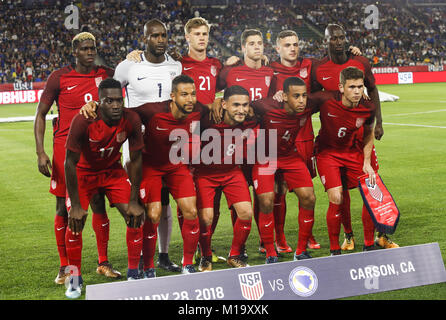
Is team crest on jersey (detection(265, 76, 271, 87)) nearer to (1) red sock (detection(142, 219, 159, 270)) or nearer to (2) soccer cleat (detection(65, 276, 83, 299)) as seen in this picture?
(1) red sock (detection(142, 219, 159, 270))

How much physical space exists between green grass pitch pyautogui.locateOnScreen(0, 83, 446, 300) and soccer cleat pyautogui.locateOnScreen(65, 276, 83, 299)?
0.15 m

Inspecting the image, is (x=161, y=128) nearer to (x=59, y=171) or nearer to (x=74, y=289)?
(x=59, y=171)

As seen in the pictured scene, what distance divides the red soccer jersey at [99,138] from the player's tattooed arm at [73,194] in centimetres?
9

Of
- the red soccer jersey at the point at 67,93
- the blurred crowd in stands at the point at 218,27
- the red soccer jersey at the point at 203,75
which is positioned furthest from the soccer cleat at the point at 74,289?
the blurred crowd in stands at the point at 218,27

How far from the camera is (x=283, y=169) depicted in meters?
5.96

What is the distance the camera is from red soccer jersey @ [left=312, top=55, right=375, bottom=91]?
6.35 meters

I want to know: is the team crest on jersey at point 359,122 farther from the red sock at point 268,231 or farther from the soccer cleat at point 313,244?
the soccer cleat at point 313,244

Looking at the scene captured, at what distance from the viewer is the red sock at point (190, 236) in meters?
5.45

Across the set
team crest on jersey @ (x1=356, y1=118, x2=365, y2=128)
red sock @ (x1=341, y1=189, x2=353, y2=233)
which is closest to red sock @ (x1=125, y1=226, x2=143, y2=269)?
red sock @ (x1=341, y1=189, x2=353, y2=233)

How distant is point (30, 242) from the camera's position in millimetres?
7090

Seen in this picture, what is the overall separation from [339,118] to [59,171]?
290 cm
